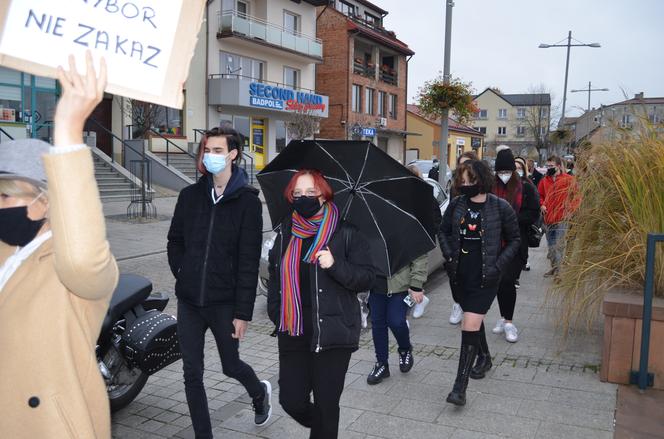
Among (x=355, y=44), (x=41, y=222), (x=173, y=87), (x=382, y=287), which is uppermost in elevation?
(x=355, y=44)

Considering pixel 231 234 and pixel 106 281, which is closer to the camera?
pixel 106 281

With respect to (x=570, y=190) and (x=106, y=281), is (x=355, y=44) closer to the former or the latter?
(x=570, y=190)

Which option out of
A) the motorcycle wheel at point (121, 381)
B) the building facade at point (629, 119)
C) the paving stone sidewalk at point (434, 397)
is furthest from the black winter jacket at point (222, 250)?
the building facade at point (629, 119)

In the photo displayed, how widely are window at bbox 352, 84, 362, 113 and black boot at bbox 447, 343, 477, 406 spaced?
116 feet

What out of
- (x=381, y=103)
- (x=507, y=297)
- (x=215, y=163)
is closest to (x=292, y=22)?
(x=381, y=103)

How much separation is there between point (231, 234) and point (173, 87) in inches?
64.4

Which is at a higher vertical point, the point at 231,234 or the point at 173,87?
the point at 173,87

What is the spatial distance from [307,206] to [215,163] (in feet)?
2.35

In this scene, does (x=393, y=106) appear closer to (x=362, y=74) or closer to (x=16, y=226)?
(x=362, y=74)

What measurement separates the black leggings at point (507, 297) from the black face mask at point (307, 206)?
322 cm

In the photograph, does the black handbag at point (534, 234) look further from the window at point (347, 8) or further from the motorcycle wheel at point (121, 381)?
the window at point (347, 8)

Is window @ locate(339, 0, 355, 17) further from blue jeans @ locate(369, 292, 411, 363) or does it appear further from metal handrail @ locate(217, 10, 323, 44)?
blue jeans @ locate(369, 292, 411, 363)

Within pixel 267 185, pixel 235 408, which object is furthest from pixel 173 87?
pixel 235 408

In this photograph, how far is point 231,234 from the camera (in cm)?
363
